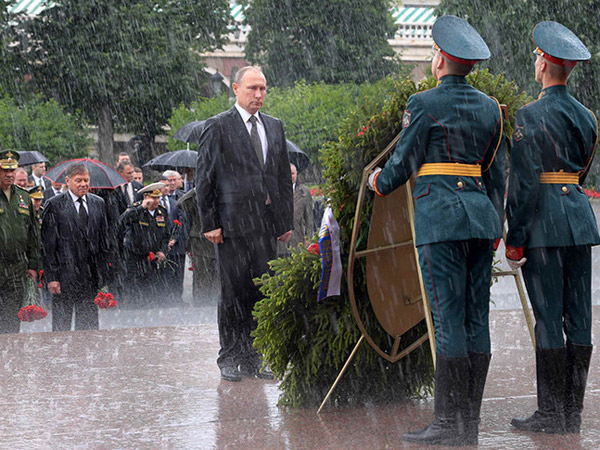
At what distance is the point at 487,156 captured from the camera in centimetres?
490

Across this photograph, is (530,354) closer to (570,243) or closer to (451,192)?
(570,243)

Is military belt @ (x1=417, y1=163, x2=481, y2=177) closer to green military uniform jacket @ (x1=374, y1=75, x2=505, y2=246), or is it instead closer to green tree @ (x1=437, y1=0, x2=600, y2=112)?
green military uniform jacket @ (x1=374, y1=75, x2=505, y2=246)

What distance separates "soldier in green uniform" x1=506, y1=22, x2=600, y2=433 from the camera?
497 centimetres

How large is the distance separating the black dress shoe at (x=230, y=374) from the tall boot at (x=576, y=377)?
2.21 meters

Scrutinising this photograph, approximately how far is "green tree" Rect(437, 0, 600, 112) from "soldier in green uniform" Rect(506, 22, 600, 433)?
95.1 feet

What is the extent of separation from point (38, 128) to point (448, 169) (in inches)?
1474

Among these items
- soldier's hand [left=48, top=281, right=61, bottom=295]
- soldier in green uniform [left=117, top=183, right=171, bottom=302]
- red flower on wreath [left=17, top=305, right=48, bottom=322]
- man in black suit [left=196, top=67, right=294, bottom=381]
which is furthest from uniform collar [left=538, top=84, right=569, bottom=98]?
soldier in green uniform [left=117, top=183, right=171, bottom=302]

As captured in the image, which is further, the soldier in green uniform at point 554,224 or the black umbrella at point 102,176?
the black umbrella at point 102,176

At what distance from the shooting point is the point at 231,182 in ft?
21.5

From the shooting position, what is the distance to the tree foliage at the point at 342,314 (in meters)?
5.27

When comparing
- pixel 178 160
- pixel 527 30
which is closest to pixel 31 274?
pixel 178 160

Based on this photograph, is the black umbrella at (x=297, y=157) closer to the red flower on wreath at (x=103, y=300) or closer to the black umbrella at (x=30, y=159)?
the red flower on wreath at (x=103, y=300)

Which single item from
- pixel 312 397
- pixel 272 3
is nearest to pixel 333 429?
pixel 312 397

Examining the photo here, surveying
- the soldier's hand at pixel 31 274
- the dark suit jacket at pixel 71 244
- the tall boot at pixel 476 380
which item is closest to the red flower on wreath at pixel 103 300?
the dark suit jacket at pixel 71 244
